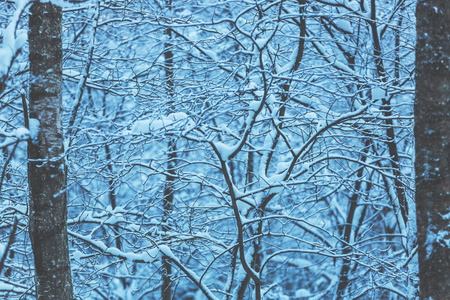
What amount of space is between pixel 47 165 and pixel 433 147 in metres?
2.65

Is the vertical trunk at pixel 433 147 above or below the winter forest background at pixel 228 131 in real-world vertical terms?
below

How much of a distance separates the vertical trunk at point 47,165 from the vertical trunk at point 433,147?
2444mm

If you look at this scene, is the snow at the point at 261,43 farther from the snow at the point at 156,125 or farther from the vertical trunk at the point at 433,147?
the vertical trunk at the point at 433,147

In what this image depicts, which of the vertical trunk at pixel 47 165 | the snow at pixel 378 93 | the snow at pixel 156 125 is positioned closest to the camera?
the vertical trunk at pixel 47 165

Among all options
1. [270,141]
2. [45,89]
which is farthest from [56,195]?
[270,141]

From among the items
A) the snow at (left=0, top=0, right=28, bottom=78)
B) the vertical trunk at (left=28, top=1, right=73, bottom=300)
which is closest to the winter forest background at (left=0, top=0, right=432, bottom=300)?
the snow at (left=0, top=0, right=28, bottom=78)

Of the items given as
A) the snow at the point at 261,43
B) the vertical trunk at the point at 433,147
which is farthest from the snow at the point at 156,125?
the vertical trunk at the point at 433,147

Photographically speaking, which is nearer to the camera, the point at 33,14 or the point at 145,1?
the point at 33,14

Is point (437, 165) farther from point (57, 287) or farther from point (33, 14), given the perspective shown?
point (33, 14)

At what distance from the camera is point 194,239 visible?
19.6 feet

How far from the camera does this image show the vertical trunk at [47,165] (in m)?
3.46

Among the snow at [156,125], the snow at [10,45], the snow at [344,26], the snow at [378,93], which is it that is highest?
the snow at [344,26]

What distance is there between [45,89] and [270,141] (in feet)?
9.58

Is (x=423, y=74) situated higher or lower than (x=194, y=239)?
lower
